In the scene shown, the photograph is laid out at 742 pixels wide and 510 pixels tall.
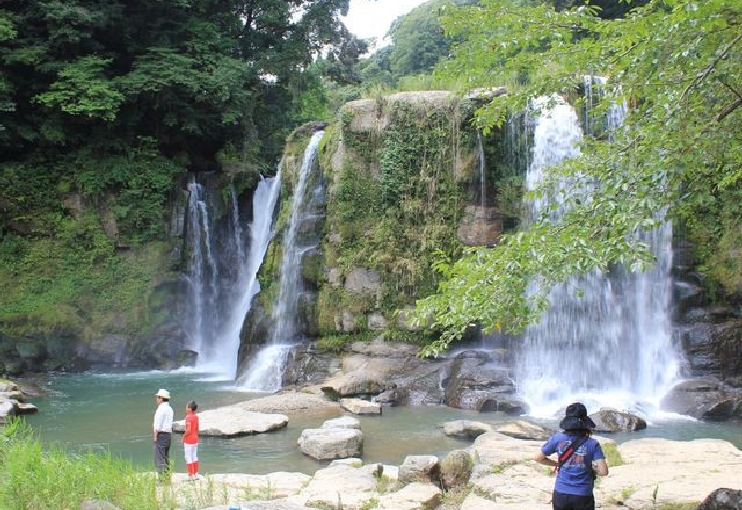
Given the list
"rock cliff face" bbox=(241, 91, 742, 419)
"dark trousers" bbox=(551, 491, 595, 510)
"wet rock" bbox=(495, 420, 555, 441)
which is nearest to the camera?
"dark trousers" bbox=(551, 491, 595, 510)

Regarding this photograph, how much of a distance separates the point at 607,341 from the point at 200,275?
12646 millimetres

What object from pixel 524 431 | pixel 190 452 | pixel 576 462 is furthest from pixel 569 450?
pixel 524 431

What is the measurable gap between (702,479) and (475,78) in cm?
445

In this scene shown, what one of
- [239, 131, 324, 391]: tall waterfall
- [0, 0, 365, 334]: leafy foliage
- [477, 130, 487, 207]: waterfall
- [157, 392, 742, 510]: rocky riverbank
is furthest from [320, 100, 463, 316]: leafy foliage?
[157, 392, 742, 510]: rocky riverbank

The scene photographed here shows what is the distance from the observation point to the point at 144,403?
14.1m

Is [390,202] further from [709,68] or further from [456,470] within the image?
[709,68]

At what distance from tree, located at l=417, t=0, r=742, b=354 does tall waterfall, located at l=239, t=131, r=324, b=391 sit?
11401mm

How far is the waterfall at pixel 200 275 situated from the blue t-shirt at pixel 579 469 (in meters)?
18.0

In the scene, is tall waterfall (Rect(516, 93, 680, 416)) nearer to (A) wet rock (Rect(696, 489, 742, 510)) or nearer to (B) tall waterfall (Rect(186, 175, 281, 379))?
(A) wet rock (Rect(696, 489, 742, 510))

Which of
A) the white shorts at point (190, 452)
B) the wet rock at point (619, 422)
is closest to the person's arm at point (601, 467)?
the white shorts at point (190, 452)

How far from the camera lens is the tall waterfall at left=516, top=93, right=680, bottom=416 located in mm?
14570

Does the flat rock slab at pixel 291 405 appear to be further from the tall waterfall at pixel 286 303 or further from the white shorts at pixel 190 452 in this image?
the white shorts at pixel 190 452

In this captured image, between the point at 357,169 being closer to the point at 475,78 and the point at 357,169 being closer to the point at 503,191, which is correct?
the point at 503,191

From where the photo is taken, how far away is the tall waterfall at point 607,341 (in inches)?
574
